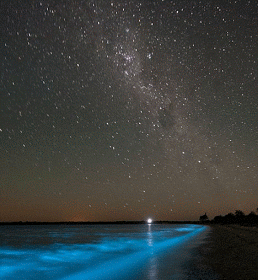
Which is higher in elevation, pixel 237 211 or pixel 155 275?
Answer: pixel 237 211

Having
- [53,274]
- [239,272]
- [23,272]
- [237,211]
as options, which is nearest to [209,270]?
[239,272]

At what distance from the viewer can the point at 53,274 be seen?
9461 mm

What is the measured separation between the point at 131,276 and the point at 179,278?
144cm

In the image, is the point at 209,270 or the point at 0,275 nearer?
the point at 209,270

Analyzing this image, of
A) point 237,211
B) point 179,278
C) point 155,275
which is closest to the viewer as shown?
point 179,278

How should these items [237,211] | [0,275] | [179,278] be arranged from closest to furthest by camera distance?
1. [179,278]
2. [0,275]
3. [237,211]

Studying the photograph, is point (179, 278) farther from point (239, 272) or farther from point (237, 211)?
point (237, 211)

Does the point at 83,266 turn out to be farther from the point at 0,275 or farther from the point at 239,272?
the point at 239,272

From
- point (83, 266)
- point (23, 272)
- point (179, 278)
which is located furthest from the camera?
point (83, 266)

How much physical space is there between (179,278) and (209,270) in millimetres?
1245

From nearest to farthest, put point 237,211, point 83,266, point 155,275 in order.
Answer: point 155,275, point 83,266, point 237,211

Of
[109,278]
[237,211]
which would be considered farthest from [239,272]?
[237,211]

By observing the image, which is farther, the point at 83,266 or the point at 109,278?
the point at 83,266

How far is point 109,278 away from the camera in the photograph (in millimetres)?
8109
